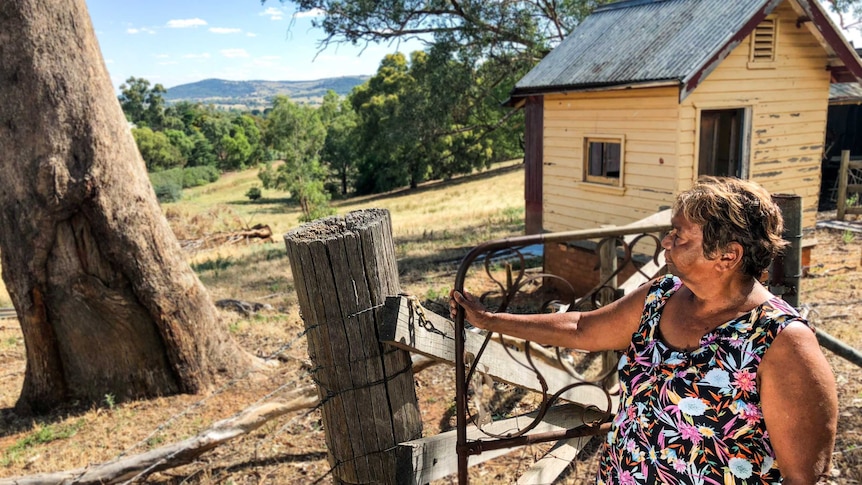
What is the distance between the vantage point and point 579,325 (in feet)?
7.57

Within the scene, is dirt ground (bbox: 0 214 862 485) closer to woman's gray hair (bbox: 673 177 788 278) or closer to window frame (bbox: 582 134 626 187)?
woman's gray hair (bbox: 673 177 788 278)

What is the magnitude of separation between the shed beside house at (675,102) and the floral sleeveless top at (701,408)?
7.31 meters

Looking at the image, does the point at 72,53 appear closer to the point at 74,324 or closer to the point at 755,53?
the point at 74,324

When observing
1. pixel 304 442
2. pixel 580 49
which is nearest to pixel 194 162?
pixel 580 49

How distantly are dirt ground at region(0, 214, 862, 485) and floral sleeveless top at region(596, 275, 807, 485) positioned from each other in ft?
7.36

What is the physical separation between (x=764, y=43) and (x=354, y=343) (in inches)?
387

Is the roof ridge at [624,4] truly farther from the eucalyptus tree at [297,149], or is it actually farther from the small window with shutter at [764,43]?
the eucalyptus tree at [297,149]

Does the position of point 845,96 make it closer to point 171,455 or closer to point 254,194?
point 171,455

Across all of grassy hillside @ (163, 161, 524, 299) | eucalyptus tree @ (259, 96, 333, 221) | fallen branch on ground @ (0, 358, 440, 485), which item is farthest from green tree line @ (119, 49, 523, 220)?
fallen branch on ground @ (0, 358, 440, 485)

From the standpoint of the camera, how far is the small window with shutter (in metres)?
9.23

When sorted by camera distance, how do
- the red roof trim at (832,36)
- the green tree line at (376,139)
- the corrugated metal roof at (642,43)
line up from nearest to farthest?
1. the corrugated metal roof at (642,43)
2. the red roof trim at (832,36)
3. the green tree line at (376,139)

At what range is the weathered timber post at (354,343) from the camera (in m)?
2.14

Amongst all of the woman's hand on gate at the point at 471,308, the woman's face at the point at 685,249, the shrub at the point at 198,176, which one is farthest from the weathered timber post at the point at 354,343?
the shrub at the point at 198,176

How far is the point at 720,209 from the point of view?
72.7 inches
